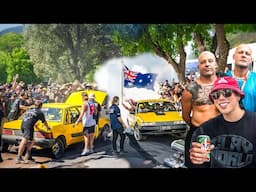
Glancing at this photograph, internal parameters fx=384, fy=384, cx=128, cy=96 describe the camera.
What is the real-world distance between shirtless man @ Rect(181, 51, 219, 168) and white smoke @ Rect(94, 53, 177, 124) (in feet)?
1.02

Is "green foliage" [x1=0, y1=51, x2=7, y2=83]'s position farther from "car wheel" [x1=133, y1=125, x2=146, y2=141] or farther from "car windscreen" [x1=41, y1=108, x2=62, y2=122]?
"car wheel" [x1=133, y1=125, x2=146, y2=141]

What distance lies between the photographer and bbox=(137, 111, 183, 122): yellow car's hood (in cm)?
514

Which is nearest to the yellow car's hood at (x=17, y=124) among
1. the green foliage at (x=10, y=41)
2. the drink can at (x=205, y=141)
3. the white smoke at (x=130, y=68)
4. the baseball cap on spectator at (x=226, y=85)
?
the white smoke at (x=130, y=68)

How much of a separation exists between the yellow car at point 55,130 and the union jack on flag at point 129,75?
73 cm

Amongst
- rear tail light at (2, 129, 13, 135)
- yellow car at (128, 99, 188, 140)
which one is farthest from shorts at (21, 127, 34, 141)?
yellow car at (128, 99, 188, 140)

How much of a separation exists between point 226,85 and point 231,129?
56cm

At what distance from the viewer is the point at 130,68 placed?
200 inches

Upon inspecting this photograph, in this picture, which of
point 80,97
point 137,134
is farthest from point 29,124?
point 137,134

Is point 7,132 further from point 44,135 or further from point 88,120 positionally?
point 88,120

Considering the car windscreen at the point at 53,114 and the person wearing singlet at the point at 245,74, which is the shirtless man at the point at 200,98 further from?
the car windscreen at the point at 53,114

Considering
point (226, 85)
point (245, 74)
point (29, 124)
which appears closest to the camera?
point (226, 85)
